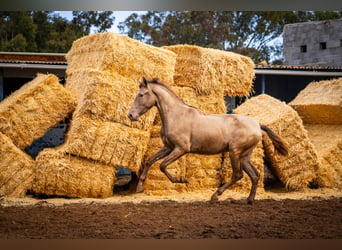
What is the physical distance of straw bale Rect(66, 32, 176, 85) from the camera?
6.91 m

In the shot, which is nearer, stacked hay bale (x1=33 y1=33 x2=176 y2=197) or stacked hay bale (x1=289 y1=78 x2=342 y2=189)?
stacked hay bale (x1=33 y1=33 x2=176 y2=197)

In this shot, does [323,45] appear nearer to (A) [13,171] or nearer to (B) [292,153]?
(B) [292,153]

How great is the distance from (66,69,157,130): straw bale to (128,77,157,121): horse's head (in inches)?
22.8

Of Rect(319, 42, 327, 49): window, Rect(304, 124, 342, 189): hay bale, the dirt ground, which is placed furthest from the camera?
Rect(319, 42, 327, 49): window

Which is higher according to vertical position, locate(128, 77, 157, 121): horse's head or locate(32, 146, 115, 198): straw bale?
locate(128, 77, 157, 121): horse's head

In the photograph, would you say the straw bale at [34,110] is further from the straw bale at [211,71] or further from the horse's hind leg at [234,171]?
the horse's hind leg at [234,171]

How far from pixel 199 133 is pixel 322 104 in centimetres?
272

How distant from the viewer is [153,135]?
23.8ft

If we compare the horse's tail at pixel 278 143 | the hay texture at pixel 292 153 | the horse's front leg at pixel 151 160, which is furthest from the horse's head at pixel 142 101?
the hay texture at pixel 292 153

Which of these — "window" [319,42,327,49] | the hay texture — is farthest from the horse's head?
"window" [319,42,327,49]

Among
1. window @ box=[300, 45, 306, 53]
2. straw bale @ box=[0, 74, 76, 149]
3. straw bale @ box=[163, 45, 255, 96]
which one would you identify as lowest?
straw bale @ box=[0, 74, 76, 149]

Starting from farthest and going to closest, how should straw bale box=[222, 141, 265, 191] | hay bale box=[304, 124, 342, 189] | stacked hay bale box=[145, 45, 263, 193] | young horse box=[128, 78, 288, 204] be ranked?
hay bale box=[304, 124, 342, 189] → straw bale box=[222, 141, 265, 191] → stacked hay bale box=[145, 45, 263, 193] → young horse box=[128, 78, 288, 204]

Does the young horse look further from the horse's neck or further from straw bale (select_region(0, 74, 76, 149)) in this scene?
straw bale (select_region(0, 74, 76, 149))

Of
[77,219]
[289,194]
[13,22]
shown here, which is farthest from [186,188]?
[13,22]
